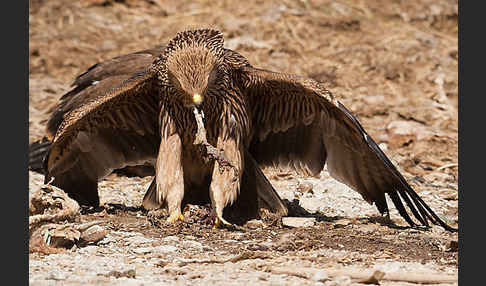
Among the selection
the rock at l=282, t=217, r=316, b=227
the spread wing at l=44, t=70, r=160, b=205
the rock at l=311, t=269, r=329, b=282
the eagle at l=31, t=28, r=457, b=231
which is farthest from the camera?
the spread wing at l=44, t=70, r=160, b=205

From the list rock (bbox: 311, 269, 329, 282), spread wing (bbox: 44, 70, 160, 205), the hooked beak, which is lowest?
rock (bbox: 311, 269, 329, 282)

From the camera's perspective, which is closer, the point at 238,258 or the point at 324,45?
the point at 238,258

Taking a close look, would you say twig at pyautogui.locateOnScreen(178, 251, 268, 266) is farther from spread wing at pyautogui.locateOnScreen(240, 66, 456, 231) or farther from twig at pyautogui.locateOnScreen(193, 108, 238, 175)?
spread wing at pyautogui.locateOnScreen(240, 66, 456, 231)

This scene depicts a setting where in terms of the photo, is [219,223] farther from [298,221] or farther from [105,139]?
[105,139]

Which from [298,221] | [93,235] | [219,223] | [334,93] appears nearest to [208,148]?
[219,223]

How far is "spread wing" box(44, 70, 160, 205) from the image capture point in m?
6.86

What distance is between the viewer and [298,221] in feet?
22.3

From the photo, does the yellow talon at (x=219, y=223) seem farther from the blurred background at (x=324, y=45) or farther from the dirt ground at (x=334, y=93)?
the blurred background at (x=324, y=45)

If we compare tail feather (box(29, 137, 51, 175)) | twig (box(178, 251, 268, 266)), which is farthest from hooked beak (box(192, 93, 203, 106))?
tail feather (box(29, 137, 51, 175))

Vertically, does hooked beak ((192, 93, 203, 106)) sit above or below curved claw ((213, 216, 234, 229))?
above

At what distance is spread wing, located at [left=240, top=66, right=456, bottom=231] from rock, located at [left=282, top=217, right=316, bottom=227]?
0.59 meters

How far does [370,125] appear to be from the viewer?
10531 mm

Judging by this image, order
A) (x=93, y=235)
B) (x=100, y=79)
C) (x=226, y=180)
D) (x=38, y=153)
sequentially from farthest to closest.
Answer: (x=38, y=153) → (x=100, y=79) → (x=226, y=180) → (x=93, y=235)

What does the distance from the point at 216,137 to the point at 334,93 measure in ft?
16.2
